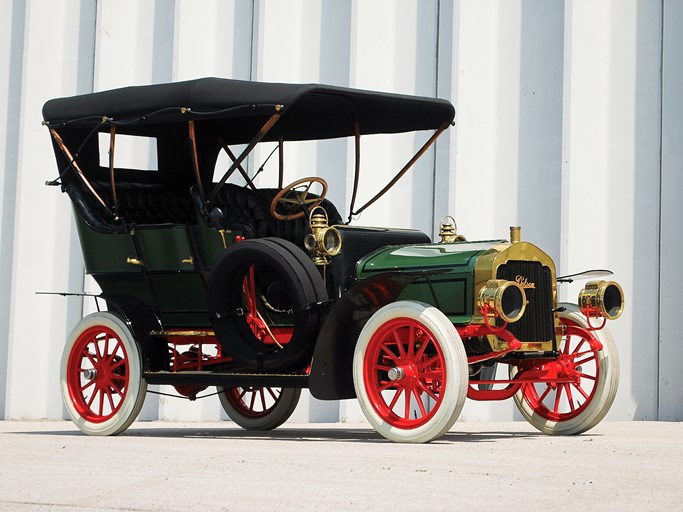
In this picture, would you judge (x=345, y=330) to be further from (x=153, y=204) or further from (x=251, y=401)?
(x=153, y=204)

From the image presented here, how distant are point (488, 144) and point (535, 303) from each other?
3.99 meters

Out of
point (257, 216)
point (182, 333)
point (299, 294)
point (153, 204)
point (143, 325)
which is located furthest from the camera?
point (153, 204)

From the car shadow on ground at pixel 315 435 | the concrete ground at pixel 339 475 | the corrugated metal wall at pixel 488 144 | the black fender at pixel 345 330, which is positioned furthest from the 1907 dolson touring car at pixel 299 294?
the corrugated metal wall at pixel 488 144

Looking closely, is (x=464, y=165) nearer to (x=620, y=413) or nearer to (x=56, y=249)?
(x=620, y=413)

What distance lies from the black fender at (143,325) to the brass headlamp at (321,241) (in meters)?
1.35

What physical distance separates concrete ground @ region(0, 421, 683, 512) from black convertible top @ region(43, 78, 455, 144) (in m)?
2.10

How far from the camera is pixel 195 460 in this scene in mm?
5863

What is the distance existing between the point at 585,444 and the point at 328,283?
1.94 metres

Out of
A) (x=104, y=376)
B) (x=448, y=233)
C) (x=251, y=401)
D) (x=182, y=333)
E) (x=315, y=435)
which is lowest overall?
(x=315, y=435)

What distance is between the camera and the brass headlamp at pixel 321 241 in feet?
25.7

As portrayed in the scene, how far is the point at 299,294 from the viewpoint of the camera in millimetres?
7602

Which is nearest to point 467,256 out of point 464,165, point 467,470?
point 467,470

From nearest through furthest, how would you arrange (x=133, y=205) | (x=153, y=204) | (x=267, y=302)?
1. (x=267, y=302)
2. (x=133, y=205)
3. (x=153, y=204)

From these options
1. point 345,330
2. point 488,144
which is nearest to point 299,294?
point 345,330
